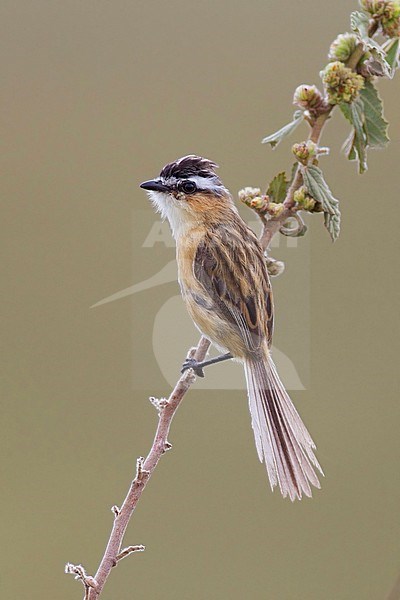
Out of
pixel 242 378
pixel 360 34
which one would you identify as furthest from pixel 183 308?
pixel 360 34

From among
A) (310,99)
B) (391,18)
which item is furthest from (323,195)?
(391,18)

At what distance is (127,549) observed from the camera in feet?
3.43

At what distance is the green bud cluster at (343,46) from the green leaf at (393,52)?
5 cm

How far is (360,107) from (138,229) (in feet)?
1.09

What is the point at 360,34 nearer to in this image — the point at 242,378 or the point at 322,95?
the point at 322,95

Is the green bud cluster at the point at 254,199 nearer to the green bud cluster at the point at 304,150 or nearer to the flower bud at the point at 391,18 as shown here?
the green bud cluster at the point at 304,150

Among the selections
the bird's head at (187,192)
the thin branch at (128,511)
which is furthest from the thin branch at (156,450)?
the bird's head at (187,192)

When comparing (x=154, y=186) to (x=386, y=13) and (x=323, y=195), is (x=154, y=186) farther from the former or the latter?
(x=386, y=13)

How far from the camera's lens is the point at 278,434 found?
3.29 feet

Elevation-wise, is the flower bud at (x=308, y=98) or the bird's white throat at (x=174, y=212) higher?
the flower bud at (x=308, y=98)

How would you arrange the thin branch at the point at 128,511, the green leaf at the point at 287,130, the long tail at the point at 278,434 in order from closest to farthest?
the long tail at the point at 278,434 → the thin branch at the point at 128,511 → the green leaf at the point at 287,130

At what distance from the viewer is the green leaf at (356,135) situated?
1068 millimetres

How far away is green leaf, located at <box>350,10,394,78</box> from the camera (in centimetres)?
102

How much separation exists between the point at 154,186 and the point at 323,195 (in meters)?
0.26
